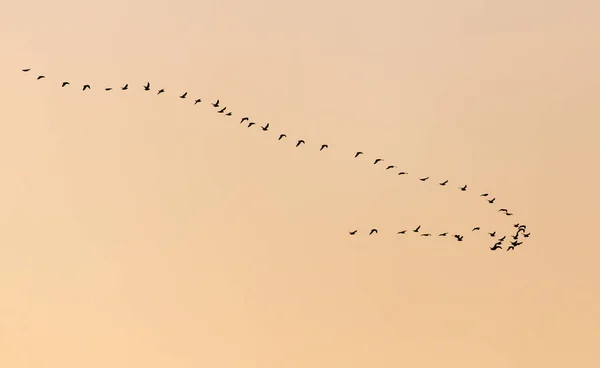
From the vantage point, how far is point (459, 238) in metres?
85.2

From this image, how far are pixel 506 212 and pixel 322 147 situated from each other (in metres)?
14.7

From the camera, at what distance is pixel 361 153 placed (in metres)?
80.6

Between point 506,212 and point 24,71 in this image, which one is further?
point 506,212

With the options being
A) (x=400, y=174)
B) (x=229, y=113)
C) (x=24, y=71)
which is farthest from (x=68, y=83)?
(x=400, y=174)

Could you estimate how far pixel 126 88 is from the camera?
75.4 meters

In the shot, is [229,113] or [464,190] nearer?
[229,113]

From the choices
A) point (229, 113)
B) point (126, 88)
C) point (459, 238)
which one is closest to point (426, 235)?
point (459, 238)

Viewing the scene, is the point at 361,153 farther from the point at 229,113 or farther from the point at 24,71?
the point at 24,71

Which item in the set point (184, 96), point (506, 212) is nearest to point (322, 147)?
point (184, 96)

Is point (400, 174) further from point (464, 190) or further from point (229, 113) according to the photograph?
point (229, 113)

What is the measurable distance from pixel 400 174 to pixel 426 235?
4847mm

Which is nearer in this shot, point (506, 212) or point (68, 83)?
point (68, 83)

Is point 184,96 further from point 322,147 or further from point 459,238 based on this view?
point 459,238

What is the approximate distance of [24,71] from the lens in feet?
253
